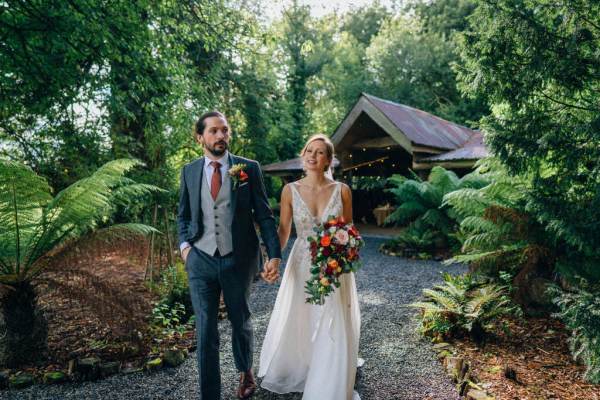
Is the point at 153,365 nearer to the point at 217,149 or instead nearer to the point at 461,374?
the point at 217,149

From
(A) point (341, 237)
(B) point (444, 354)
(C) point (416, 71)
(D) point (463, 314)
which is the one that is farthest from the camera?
(C) point (416, 71)

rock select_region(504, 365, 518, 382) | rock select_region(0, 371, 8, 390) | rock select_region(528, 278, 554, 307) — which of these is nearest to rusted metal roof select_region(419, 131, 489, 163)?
rock select_region(528, 278, 554, 307)

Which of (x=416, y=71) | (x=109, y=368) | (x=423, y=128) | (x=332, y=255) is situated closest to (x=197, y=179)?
(x=332, y=255)

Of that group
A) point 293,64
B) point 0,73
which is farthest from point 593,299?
point 293,64

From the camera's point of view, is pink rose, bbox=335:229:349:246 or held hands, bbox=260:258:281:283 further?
held hands, bbox=260:258:281:283

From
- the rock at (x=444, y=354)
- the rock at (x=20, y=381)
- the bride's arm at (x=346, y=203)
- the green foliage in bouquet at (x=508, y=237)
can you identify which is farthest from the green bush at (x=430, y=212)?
the rock at (x=20, y=381)

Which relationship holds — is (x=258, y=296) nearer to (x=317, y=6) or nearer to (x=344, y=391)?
(x=344, y=391)

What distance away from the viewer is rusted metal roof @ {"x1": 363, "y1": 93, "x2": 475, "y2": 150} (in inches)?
492

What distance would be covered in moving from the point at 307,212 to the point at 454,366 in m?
1.93

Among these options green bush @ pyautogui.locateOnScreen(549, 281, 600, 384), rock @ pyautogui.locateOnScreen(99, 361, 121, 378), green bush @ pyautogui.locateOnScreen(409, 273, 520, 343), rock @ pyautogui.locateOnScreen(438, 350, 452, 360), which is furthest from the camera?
green bush @ pyautogui.locateOnScreen(409, 273, 520, 343)

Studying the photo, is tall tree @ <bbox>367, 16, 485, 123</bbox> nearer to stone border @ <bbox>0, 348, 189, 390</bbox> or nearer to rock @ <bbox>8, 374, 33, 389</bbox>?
stone border @ <bbox>0, 348, 189, 390</bbox>

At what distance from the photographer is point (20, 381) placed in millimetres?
3529

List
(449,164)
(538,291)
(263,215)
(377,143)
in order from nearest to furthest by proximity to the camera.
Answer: (263,215), (538,291), (449,164), (377,143)

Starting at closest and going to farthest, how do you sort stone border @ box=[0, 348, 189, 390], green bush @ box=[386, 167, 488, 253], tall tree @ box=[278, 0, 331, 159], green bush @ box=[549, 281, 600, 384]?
green bush @ box=[549, 281, 600, 384]
stone border @ box=[0, 348, 189, 390]
green bush @ box=[386, 167, 488, 253]
tall tree @ box=[278, 0, 331, 159]
